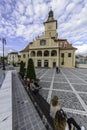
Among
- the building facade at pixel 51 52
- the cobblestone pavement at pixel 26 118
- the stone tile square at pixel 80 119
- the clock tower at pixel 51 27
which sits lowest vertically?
the stone tile square at pixel 80 119

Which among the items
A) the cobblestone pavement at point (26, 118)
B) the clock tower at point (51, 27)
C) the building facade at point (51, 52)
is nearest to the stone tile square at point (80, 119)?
the cobblestone pavement at point (26, 118)

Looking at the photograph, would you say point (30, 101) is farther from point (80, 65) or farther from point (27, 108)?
point (80, 65)

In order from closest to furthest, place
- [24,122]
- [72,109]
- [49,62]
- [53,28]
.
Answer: [24,122] → [72,109] → [49,62] → [53,28]

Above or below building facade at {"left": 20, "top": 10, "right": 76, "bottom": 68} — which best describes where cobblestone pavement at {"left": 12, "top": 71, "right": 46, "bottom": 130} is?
below

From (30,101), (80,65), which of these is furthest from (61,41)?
(30,101)

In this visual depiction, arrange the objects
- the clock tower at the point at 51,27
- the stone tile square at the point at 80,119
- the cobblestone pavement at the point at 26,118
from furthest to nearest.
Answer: the clock tower at the point at 51,27 → the stone tile square at the point at 80,119 → the cobblestone pavement at the point at 26,118

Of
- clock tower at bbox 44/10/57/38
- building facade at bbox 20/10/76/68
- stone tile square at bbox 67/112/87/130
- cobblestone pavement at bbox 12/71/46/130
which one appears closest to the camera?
cobblestone pavement at bbox 12/71/46/130

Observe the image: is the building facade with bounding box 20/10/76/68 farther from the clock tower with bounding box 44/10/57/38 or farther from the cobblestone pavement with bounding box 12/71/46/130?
the cobblestone pavement with bounding box 12/71/46/130

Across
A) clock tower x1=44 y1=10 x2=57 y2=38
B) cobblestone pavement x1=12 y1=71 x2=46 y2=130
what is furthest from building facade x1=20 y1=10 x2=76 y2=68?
cobblestone pavement x1=12 y1=71 x2=46 y2=130

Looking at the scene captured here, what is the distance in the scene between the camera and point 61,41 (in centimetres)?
5275

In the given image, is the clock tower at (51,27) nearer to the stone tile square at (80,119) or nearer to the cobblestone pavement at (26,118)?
the cobblestone pavement at (26,118)

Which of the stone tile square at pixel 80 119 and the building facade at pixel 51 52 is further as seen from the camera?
the building facade at pixel 51 52

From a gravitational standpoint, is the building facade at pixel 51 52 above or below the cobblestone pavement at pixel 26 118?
above

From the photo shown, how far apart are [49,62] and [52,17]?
21108 mm
